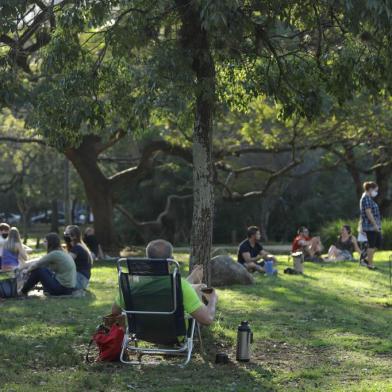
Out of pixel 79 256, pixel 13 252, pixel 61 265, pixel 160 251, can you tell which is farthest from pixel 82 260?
pixel 160 251

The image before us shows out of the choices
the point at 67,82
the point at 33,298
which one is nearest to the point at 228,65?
the point at 67,82

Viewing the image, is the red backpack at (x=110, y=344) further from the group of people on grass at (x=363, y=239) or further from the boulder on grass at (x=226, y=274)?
the group of people on grass at (x=363, y=239)

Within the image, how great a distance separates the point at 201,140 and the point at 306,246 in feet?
37.7

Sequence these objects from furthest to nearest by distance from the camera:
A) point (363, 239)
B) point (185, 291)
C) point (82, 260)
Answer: point (363, 239), point (82, 260), point (185, 291)

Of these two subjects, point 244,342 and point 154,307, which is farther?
point 244,342

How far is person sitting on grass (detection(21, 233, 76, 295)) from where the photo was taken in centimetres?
1220

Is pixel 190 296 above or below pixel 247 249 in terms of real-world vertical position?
below

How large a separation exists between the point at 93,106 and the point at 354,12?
326 centimetres

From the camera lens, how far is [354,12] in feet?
22.6

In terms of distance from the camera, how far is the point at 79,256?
1344 cm

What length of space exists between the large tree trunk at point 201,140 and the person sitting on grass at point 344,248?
38.2 ft

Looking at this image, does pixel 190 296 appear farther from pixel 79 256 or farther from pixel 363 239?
pixel 363 239

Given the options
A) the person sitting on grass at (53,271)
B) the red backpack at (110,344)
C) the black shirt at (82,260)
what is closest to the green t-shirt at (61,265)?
the person sitting on grass at (53,271)

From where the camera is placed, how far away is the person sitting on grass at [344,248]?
19.8 m
